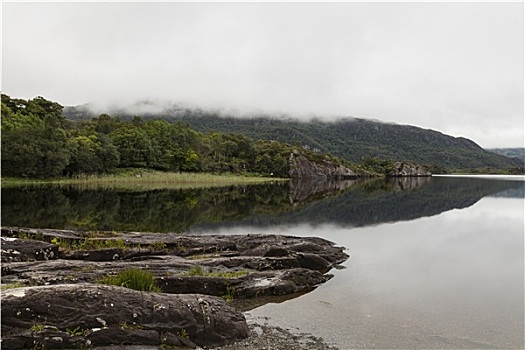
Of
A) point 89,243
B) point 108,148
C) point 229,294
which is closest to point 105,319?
point 229,294

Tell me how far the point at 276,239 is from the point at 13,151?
68422 millimetres

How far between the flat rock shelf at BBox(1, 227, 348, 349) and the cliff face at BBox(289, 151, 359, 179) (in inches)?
5497

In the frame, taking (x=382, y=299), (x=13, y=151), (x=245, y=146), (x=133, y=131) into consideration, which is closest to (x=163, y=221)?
(x=382, y=299)

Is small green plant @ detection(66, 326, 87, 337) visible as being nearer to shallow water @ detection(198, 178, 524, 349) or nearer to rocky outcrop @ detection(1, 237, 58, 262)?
shallow water @ detection(198, 178, 524, 349)

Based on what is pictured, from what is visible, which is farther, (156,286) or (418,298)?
(418,298)

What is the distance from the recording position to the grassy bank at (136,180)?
79188 mm

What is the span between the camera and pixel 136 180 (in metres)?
96.0

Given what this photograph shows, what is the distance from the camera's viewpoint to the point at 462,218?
46.3 m

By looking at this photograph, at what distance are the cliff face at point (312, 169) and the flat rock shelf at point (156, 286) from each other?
139634mm

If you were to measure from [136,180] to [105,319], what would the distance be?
90196 mm

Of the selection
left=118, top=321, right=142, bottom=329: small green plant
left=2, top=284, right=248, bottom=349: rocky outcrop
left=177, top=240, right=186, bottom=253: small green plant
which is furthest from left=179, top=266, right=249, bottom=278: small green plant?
left=118, top=321, right=142, bottom=329: small green plant

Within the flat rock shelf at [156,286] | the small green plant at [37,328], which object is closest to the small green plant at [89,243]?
the flat rock shelf at [156,286]

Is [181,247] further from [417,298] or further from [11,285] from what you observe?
[417,298]

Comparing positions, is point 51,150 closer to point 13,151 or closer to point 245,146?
point 13,151
